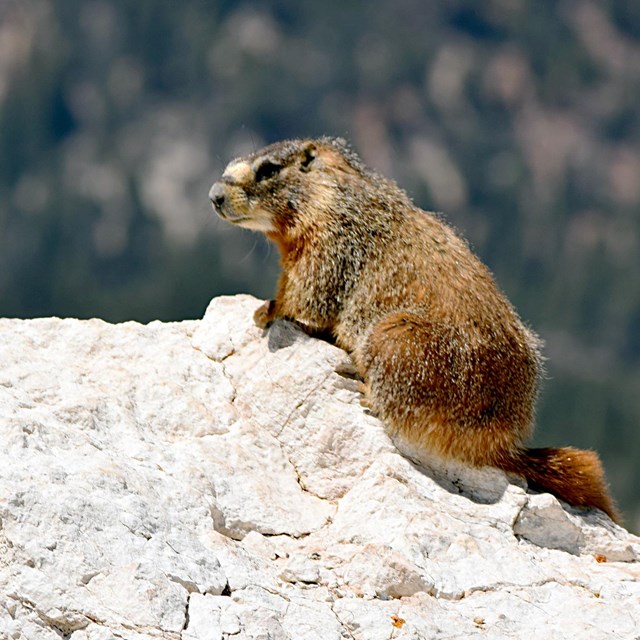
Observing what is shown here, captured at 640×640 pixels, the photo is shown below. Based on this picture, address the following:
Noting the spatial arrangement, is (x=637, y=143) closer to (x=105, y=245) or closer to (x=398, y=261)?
(x=105, y=245)

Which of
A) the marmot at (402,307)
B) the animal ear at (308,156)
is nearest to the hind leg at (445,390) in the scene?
the marmot at (402,307)

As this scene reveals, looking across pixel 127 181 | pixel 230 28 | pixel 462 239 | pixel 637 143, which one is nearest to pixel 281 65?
pixel 230 28

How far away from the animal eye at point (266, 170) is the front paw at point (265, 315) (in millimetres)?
1211

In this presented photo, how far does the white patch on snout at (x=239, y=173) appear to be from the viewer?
398 inches

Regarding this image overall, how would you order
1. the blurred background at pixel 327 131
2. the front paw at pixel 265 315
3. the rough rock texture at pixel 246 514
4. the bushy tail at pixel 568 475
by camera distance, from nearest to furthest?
the rough rock texture at pixel 246 514
the bushy tail at pixel 568 475
the front paw at pixel 265 315
the blurred background at pixel 327 131

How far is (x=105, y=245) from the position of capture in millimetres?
164375

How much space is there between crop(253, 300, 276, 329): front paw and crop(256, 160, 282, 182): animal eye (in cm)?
121

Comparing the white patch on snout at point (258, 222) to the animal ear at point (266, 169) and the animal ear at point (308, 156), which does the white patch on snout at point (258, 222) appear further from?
the animal ear at point (308, 156)

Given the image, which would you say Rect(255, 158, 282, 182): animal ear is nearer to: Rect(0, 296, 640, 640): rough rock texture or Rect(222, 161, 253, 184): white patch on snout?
Rect(222, 161, 253, 184): white patch on snout

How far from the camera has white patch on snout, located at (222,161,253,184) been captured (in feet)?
33.1

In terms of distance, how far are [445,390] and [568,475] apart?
3.75 ft

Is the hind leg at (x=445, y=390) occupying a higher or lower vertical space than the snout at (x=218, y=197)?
lower

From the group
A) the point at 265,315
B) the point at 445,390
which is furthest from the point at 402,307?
the point at 265,315

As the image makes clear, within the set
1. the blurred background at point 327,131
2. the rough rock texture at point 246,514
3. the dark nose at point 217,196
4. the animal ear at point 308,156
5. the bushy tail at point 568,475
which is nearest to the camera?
the rough rock texture at point 246,514
